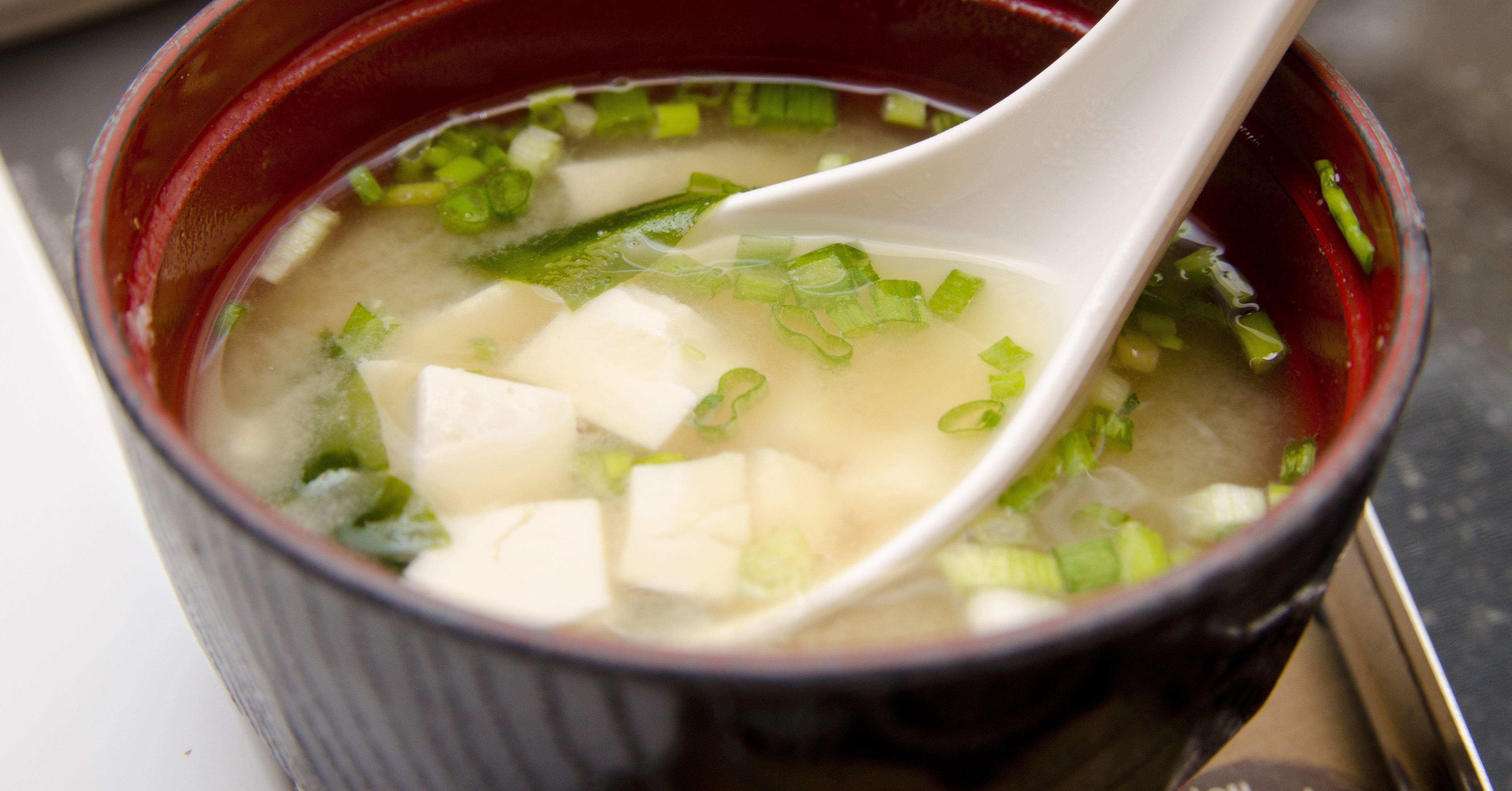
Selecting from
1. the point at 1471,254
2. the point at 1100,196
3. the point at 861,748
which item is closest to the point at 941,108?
the point at 1100,196

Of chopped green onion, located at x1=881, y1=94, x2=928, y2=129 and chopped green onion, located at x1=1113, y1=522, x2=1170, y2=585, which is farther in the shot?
chopped green onion, located at x1=881, y1=94, x2=928, y2=129

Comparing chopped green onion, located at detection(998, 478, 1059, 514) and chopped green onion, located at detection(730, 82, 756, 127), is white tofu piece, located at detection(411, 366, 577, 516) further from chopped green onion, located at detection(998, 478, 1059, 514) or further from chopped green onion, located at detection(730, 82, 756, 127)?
chopped green onion, located at detection(730, 82, 756, 127)

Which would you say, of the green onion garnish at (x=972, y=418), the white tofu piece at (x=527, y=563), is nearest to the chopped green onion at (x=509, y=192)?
the white tofu piece at (x=527, y=563)

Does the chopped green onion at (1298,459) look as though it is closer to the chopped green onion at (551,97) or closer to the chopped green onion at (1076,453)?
the chopped green onion at (1076,453)

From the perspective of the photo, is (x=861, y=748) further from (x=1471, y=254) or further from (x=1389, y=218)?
(x=1471, y=254)

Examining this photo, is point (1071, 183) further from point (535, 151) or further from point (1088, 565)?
point (535, 151)

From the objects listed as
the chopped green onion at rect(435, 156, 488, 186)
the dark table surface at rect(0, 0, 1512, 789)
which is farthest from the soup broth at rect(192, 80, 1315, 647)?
the dark table surface at rect(0, 0, 1512, 789)

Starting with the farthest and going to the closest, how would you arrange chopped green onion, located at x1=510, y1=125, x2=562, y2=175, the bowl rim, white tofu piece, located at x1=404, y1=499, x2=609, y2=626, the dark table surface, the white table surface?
the dark table surface
chopped green onion, located at x1=510, y1=125, x2=562, y2=175
the white table surface
white tofu piece, located at x1=404, y1=499, x2=609, y2=626
the bowl rim
